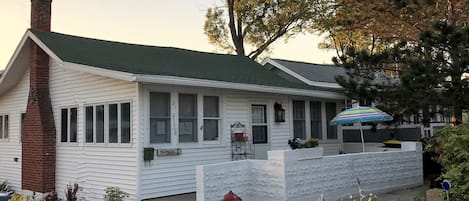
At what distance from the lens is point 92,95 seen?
432 inches

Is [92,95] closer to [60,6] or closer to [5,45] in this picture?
[60,6]

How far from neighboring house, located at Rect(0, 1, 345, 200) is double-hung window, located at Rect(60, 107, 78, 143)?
42 mm

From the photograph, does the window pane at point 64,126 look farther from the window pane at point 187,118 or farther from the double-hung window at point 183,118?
the window pane at point 187,118

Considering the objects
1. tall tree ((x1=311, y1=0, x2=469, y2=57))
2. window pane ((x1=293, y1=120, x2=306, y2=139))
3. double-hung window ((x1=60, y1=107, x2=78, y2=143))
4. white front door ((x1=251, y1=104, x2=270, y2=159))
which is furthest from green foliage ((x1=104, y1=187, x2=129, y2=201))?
tall tree ((x1=311, y1=0, x2=469, y2=57))

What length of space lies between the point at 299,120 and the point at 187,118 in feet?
13.2

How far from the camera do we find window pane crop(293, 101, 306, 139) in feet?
43.4

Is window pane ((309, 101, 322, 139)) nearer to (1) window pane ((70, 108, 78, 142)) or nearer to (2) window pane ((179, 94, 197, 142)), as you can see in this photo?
(2) window pane ((179, 94, 197, 142))

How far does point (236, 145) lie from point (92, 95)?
3.61 meters

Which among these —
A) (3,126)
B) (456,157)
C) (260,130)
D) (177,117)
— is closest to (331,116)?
(260,130)

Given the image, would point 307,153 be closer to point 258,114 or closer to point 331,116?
point 258,114

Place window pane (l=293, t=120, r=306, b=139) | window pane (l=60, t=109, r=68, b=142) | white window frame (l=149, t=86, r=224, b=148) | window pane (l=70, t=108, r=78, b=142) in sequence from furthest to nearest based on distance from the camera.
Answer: window pane (l=293, t=120, r=306, b=139)
window pane (l=60, t=109, r=68, b=142)
window pane (l=70, t=108, r=78, b=142)
white window frame (l=149, t=86, r=224, b=148)

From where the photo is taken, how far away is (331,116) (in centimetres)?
1432

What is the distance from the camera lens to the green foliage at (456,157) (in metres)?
7.02

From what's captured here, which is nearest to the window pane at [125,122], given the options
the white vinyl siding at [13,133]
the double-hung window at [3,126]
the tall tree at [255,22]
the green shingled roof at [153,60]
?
the green shingled roof at [153,60]
